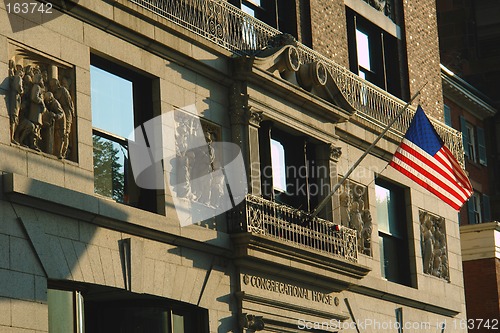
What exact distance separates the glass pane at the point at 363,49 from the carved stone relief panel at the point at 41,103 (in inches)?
550

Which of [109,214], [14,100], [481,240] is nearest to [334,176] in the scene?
[109,214]

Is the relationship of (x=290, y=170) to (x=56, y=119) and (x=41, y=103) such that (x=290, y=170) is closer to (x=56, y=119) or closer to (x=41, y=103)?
(x=56, y=119)

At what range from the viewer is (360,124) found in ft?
109

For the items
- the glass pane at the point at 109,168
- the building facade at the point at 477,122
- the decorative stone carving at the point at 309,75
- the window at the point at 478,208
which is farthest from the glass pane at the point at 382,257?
the window at the point at 478,208

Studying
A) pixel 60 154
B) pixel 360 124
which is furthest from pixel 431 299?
pixel 60 154

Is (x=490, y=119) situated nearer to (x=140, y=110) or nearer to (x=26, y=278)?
(x=140, y=110)

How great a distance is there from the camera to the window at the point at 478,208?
5288 centimetres

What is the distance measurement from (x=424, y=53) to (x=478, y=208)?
16628 millimetres

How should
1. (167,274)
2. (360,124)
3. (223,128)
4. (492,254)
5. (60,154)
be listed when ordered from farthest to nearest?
1. (492,254)
2. (360,124)
3. (223,128)
4. (167,274)
5. (60,154)

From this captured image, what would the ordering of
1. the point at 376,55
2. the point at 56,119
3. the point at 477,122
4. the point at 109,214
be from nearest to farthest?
the point at 56,119, the point at 109,214, the point at 376,55, the point at 477,122

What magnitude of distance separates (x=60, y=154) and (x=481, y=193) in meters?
35.1

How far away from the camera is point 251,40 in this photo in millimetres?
29531

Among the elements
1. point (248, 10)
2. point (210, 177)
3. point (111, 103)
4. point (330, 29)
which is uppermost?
point (330, 29)

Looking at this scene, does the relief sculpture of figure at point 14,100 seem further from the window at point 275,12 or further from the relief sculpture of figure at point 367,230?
the relief sculpture of figure at point 367,230
